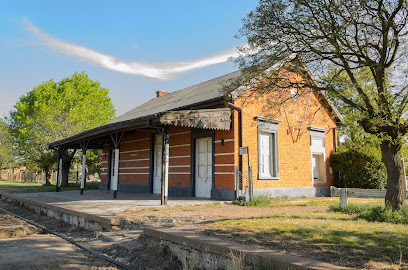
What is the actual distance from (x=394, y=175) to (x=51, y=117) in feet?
77.3

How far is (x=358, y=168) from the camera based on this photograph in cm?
1452

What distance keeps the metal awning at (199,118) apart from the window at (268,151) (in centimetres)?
218

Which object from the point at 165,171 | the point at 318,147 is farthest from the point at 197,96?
the point at 318,147

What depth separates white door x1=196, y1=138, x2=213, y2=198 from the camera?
12.3 metres

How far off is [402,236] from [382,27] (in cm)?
449

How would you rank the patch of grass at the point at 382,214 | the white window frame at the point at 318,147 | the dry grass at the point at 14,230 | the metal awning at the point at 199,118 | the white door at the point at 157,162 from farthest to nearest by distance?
the white window frame at the point at 318,147
the white door at the point at 157,162
the metal awning at the point at 199,118
the dry grass at the point at 14,230
the patch of grass at the point at 382,214

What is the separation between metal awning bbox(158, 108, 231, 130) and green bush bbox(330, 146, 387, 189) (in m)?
6.85

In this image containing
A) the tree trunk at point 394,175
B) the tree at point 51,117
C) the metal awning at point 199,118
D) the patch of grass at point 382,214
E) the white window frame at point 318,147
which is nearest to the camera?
the patch of grass at point 382,214

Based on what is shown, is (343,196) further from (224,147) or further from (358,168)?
(358,168)

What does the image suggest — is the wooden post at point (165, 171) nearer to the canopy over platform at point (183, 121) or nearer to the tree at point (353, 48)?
the canopy over platform at point (183, 121)

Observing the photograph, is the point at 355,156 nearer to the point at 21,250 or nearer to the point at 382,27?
the point at 382,27

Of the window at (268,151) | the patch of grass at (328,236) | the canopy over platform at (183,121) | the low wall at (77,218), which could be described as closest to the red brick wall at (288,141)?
the window at (268,151)

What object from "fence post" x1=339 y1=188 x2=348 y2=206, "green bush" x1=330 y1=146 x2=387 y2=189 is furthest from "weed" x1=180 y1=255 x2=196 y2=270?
"green bush" x1=330 y1=146 x2=387 y2=189

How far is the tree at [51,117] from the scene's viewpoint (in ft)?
75.2
